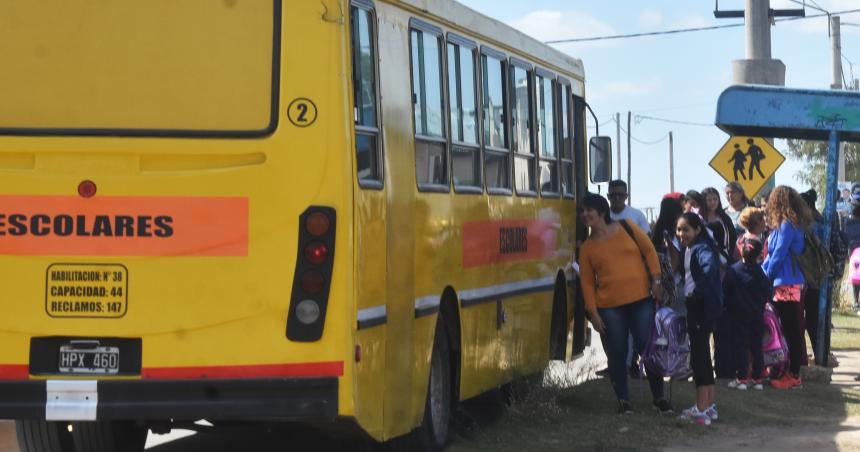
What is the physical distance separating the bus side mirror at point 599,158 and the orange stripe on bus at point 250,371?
8446 millimetres

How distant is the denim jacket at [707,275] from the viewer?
13.2 meters

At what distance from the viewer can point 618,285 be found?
536 inches

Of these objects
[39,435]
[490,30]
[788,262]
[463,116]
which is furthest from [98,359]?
[788,262]

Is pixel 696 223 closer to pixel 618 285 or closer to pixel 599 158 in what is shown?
pixel 618 285

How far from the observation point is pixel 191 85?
8.91 meters

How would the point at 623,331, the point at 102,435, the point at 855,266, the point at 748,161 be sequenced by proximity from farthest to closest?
the point at 855,266
the point at 748,161
the point at 623,331
the point at 102,435

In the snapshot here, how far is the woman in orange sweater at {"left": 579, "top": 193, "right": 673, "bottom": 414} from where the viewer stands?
13.6 metres

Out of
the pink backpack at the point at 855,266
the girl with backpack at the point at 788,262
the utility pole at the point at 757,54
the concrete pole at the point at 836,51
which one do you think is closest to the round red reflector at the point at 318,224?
the girl with backpack at the point at 788,262

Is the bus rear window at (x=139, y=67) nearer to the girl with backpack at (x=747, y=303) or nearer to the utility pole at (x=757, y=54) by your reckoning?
the girl with backpack at (x=747, y=303)

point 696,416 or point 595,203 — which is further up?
point 595,203

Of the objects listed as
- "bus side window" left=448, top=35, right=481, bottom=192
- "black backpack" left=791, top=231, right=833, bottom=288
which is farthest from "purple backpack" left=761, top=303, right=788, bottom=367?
"bus side window" left=448, top=35, right=481, bottom=192

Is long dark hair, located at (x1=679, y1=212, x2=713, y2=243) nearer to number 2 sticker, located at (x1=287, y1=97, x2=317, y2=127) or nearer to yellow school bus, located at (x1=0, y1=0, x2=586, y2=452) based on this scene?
yellow school bus, located at (x1=0, y1=0, x2=586, y2=452)

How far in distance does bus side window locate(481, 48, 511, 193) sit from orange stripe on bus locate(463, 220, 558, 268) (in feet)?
1.01

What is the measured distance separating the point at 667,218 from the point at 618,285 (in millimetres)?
2104
